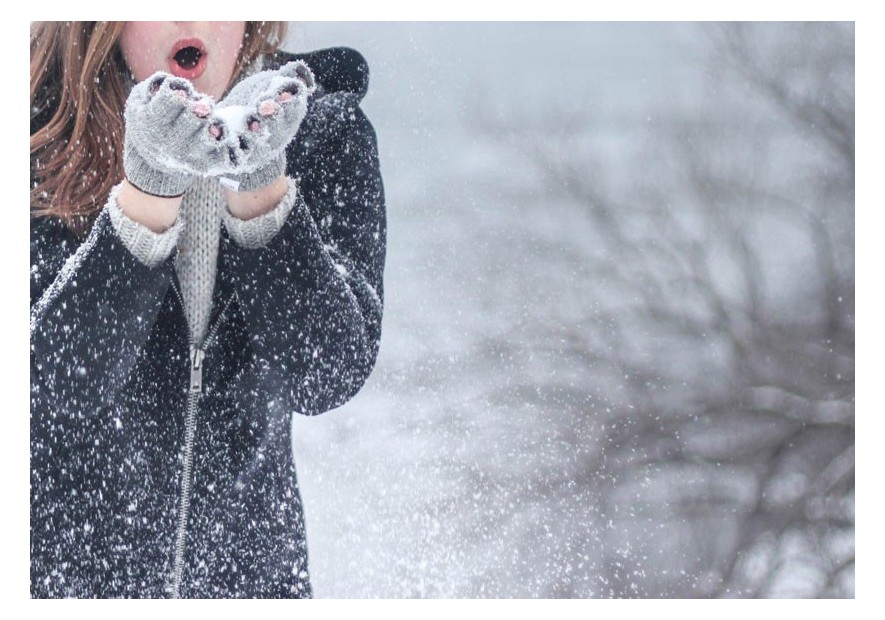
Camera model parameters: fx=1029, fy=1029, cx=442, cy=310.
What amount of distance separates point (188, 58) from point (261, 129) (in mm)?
398

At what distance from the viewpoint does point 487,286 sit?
A: 1.63 m

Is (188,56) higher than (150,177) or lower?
higher

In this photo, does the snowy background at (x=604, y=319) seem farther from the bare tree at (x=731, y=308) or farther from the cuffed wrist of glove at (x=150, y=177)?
the cuffed wrist of glove at (x=150, y=177)

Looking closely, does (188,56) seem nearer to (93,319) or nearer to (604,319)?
(93,319)

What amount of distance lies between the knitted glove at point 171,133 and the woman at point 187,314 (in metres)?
0.03

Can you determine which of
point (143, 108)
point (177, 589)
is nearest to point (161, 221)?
point (143, 108)

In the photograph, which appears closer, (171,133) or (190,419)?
(171,133)

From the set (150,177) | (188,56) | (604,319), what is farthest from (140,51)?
(604,319)

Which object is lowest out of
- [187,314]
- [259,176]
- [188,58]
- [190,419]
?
[190,419]

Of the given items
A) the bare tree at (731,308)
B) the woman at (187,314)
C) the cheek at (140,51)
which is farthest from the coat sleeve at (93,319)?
the bare tree at (731,308)

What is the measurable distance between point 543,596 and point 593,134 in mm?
739

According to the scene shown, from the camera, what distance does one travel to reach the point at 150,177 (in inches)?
49.3

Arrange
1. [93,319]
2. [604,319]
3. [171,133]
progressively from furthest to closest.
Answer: [604,319] < [93,319] < [171,133]

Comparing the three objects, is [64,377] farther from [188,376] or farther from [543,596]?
[543,596]
